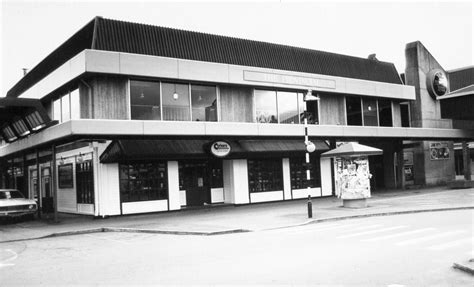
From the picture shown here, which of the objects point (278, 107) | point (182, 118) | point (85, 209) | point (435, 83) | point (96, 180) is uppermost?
point (435, 83)

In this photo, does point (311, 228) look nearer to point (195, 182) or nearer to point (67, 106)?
point (195, 182)

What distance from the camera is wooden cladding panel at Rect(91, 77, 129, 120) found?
20.9 m

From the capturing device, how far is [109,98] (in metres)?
21.2

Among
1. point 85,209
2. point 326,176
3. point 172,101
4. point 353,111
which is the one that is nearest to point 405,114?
point 353,111

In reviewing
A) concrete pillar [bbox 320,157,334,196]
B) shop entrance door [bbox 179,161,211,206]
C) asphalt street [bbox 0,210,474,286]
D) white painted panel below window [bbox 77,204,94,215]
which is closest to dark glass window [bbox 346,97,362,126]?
concrete pillar [bbox 320,157,334,196]

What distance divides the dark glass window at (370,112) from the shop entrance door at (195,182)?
12.4 m

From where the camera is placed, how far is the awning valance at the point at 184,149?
68.6ft

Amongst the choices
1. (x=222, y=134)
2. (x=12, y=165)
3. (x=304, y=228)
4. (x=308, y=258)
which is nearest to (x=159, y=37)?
(x=222, y=134)

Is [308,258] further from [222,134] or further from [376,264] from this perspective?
[222,134]

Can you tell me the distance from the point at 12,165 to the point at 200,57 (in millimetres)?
21630

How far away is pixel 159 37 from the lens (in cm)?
2275

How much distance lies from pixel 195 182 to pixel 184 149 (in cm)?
298

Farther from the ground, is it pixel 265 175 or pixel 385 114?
pixel 385 114

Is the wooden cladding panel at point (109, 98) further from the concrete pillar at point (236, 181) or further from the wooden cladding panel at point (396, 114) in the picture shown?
the wooden cladding panel at point (396, 114)
